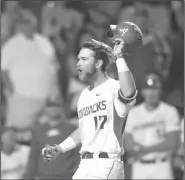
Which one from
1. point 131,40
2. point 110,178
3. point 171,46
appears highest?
point 171,46

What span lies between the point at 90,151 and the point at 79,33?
17.0 ft

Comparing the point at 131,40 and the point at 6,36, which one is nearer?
the point at 131,40

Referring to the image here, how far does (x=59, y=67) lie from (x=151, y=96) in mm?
1806

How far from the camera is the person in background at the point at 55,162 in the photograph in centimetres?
794

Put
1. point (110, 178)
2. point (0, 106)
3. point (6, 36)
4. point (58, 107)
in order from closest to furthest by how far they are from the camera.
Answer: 1. point (110, 178)
2. point (58, 107)
3. point (0, 106)
4. point (6, 36)

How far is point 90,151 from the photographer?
5.20 m

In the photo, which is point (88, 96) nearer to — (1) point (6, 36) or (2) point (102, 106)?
(2) point (102, 106)

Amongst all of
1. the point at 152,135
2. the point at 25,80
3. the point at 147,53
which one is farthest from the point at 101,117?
the point at 25,80

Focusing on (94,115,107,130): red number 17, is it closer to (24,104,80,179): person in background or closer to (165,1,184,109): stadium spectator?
(24,104,80,179): person in background

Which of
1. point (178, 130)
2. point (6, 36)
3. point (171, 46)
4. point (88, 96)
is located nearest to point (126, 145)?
point (178, 130)

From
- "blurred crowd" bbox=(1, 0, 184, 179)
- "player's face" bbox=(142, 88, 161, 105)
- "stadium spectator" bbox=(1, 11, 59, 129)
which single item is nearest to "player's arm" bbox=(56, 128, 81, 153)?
"blurred crowd" bbox=(1, 0, 184, 179)

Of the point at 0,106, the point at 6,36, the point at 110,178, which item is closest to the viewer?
the point at 110,178

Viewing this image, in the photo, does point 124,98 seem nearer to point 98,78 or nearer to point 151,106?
point 98,78

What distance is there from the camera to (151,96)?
8.80m
